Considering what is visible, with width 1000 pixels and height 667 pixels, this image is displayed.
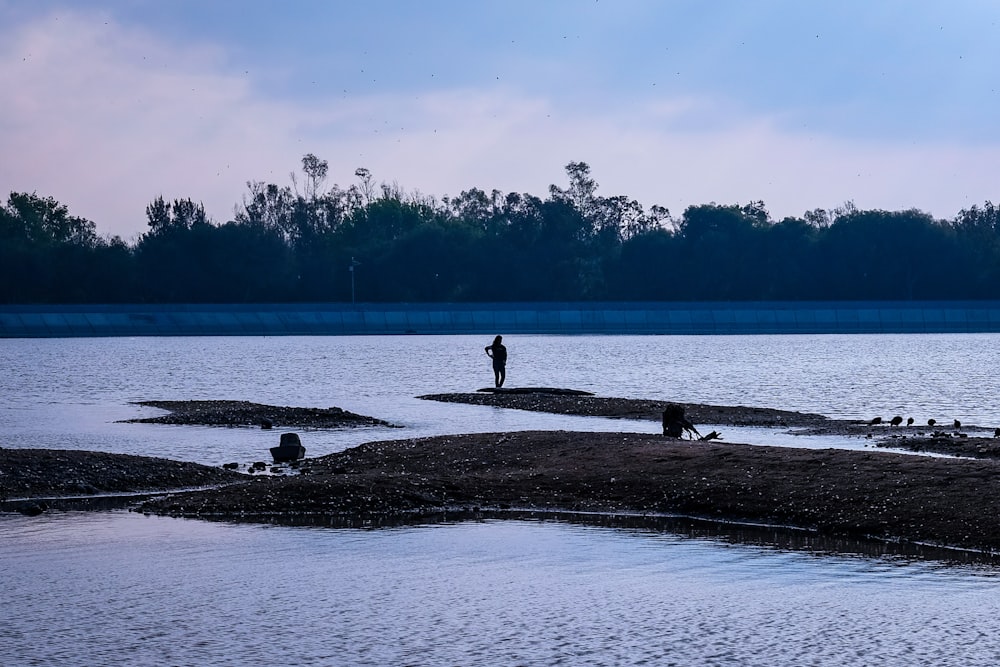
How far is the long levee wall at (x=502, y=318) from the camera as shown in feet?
520

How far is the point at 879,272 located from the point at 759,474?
14555 cm

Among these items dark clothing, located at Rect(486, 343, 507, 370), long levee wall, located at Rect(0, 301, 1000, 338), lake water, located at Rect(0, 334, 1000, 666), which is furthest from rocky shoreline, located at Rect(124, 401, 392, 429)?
long levee wall, located at Rect(0, 301, 1000, 338)

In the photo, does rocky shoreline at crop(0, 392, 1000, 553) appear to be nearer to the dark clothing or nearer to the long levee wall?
the dark clothing

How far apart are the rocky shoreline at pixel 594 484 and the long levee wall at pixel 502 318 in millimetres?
133141

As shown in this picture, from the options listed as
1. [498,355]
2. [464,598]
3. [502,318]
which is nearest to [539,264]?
[502,318]

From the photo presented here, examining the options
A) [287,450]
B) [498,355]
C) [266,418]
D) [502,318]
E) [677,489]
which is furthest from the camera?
[502,318]

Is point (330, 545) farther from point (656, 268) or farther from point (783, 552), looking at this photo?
point (656, 268)

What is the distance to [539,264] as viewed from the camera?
17688 centimetres

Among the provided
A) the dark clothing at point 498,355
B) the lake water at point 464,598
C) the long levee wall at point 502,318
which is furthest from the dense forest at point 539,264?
the lake water at point 464,598

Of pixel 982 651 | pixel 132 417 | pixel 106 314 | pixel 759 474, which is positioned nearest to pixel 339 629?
pixel 982 651

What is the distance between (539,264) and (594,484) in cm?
15147

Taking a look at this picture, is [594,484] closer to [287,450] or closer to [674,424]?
[287,450]

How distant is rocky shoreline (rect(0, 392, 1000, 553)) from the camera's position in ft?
72.0

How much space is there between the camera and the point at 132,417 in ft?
147
